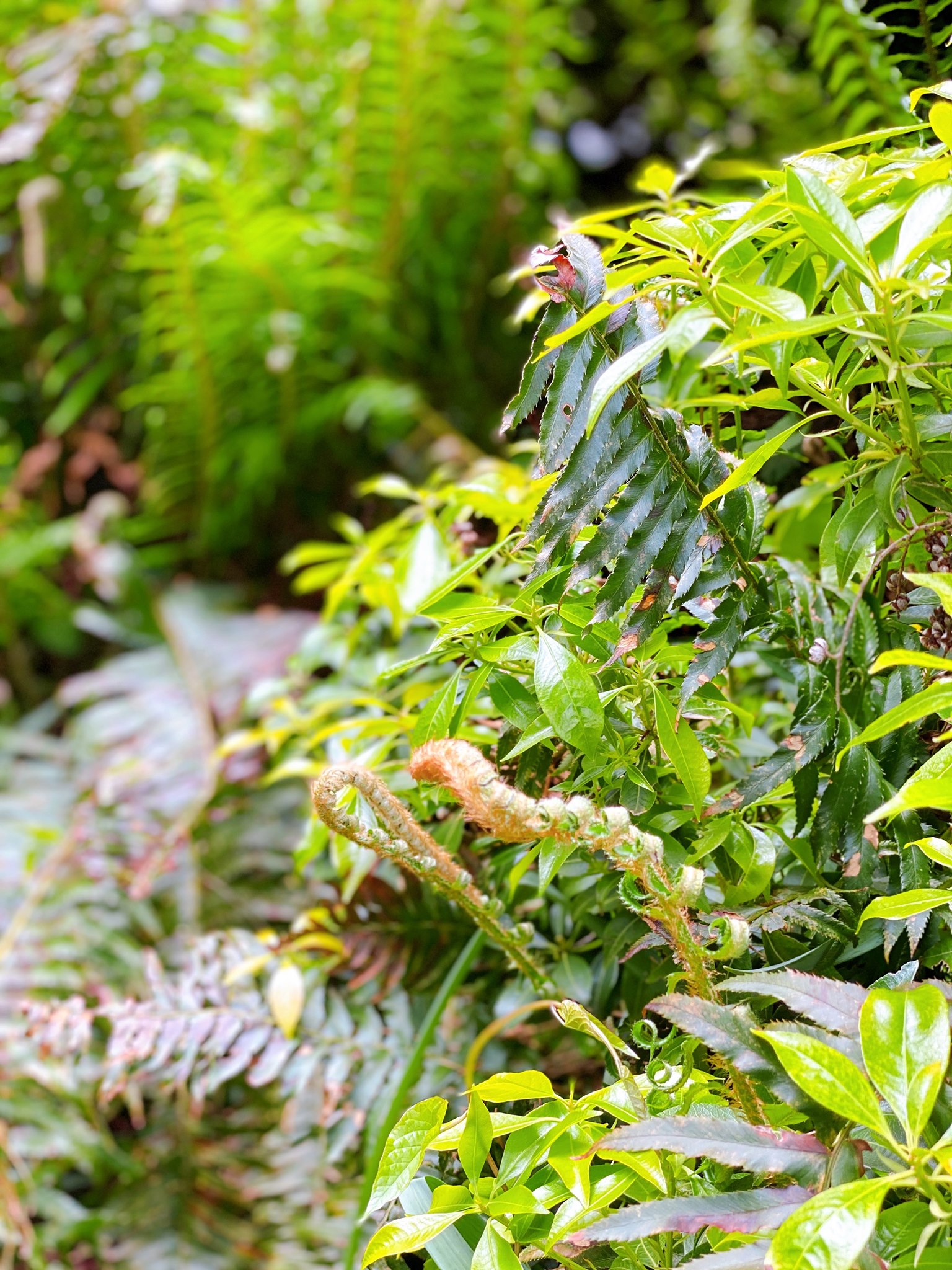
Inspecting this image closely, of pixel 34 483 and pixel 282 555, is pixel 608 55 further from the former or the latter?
pixel 34 483

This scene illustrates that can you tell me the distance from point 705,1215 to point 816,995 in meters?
0.08

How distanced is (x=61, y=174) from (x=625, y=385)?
57.6 inches

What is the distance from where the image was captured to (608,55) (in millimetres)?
1897

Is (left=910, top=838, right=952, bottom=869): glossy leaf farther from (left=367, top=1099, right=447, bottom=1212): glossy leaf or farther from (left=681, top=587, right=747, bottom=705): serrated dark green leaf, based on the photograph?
(left=367, top=1099, right=447, bottom=1212): glossy leaf

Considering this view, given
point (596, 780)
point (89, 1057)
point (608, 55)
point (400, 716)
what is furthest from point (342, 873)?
point (608, 55)

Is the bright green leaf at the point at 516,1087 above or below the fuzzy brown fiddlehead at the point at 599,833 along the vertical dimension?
below

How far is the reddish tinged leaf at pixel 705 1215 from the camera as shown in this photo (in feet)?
0.92

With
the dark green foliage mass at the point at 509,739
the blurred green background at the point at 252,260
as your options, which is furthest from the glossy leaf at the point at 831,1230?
the blurred green background at the point at 252,260

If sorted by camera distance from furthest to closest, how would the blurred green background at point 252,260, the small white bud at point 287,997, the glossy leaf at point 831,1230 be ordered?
the blurred green background at point 252,260 → the small white bud at point 287,997 → the glossy leaf at point 831,1230

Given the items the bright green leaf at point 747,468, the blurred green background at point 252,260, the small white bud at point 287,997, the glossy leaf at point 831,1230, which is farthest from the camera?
the blurred green background at point 252,260

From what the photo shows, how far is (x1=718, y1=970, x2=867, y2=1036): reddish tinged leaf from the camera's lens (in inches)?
11.9

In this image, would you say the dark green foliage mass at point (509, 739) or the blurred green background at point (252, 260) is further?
the blurred green background at point (252, 260)

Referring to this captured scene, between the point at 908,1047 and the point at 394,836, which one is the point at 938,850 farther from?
the point at 394,836

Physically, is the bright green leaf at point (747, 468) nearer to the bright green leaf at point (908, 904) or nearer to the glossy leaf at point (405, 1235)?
the bright green leaf at point (908, 904)
